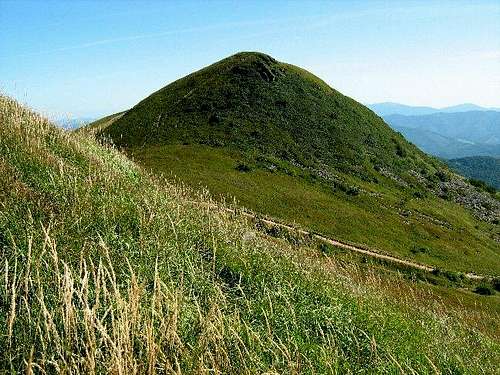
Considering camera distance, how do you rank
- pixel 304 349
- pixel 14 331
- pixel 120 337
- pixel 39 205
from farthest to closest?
pixel 39 205, pixel 304 349, pixel 14 331, pixel 120 337

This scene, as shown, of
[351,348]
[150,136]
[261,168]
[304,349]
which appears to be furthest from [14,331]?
[150,136]

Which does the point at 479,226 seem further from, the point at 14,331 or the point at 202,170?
the point at 14,331

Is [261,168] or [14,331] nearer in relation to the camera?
[14,331]

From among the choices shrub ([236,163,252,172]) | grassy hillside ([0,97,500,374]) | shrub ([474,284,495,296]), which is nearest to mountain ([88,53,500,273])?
shrub ([236,163,252,172])

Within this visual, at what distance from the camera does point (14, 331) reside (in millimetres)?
5398

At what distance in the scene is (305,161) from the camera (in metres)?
74.5

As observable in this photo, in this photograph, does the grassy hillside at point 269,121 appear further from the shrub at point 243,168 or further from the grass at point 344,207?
the shrub at point 243,168

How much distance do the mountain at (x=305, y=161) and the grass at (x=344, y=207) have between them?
193mm

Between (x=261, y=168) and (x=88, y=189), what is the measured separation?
56.8 meters

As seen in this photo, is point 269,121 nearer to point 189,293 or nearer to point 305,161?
point 305,161

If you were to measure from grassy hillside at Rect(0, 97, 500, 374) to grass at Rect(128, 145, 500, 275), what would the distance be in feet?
131

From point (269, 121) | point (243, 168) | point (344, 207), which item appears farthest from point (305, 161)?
point (344, 207)

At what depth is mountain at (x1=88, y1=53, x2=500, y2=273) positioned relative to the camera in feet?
190

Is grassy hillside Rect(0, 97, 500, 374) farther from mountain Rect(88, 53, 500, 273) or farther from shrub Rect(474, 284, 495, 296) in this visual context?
shrub Rect(474, 284, 495, 296)
